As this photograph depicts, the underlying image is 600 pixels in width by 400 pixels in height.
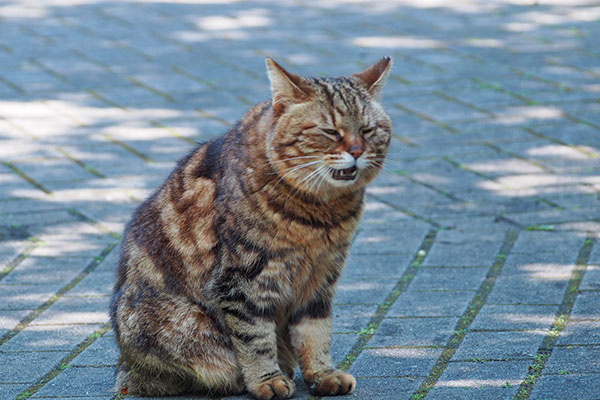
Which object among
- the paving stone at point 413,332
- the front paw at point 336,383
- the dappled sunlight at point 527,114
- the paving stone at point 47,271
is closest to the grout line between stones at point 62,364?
the paving stone at point 47,271

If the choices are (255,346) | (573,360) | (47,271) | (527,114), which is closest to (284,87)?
(255,346)

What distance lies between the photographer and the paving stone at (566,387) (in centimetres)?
341

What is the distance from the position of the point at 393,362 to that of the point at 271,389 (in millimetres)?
559

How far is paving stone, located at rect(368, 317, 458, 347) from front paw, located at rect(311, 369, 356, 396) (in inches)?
17.3

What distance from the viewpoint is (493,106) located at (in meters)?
7.22

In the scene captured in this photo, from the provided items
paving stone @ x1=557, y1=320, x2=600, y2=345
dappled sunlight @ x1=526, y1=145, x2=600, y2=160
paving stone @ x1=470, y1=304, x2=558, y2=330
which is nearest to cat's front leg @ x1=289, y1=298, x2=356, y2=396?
paving stone @ x1=470, y1=304, x2=558, y2=330

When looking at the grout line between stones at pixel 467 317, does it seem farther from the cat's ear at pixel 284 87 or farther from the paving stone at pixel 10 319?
the paving stone at pixel 10 319

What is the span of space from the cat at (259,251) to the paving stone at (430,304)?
68cm

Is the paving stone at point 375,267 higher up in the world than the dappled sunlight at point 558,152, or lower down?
lower down

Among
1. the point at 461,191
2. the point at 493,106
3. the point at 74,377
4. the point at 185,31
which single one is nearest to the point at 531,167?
the point at 461,191

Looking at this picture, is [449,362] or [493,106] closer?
[449,362]

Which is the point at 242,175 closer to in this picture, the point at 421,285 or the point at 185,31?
the point at 421,285

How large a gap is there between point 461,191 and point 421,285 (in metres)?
1.33

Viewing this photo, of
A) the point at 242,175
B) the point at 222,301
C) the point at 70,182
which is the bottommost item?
the point at 70,182
